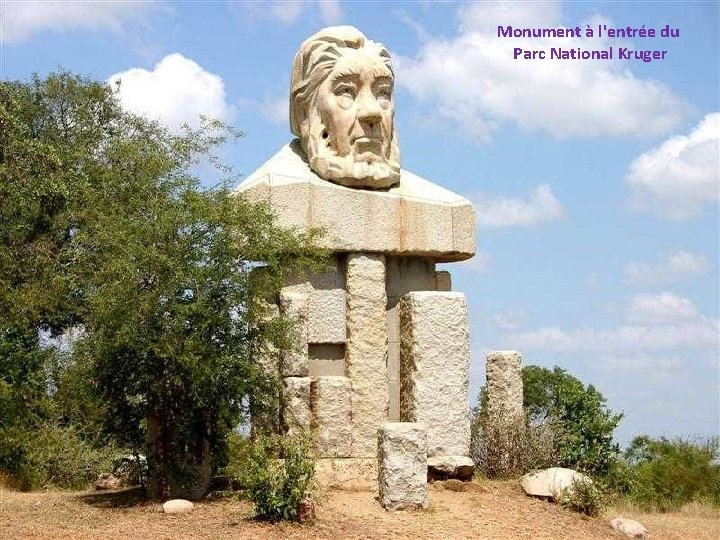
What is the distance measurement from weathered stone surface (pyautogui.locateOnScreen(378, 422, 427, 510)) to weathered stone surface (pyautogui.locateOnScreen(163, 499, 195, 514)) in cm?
197

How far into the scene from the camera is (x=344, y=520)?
35.3 ft

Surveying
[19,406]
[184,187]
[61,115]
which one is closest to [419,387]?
[184,187]

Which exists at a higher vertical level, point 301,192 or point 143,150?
point 143,150

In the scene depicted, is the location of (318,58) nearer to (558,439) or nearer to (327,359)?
(327,359)

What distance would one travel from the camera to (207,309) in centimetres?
1134

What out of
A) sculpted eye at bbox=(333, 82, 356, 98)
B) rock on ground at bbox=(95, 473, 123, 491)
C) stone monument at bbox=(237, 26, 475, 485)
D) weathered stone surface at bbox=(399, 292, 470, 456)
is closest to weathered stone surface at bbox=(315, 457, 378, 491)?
stone monument at bbox=(237, 26, 475, 485)

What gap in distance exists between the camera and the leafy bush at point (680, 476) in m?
14.8

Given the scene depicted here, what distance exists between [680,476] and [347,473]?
5.62 meters

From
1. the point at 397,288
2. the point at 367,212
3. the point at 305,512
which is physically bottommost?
the point at 305,512

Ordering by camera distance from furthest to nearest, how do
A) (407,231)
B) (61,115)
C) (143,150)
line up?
1. (61,115)
2. (143,150)
3. (407,231)

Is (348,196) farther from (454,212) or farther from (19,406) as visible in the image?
(19,406)

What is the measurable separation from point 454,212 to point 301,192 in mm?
1965

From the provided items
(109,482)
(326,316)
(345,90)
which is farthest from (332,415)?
(109,482)

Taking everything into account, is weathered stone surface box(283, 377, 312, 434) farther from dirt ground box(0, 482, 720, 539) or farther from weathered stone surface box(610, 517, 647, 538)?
weathered stone surface box(610, 517, 647, 538)
